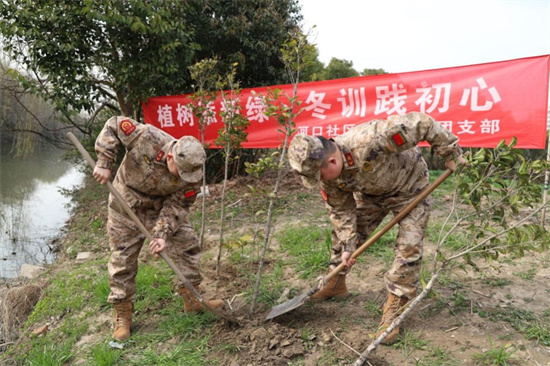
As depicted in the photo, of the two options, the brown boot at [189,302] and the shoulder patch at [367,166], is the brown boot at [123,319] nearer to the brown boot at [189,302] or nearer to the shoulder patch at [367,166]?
the brown boot at [189,302]

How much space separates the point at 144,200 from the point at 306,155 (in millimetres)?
1469

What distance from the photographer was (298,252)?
4.14m

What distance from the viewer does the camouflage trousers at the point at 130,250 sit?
117 inches

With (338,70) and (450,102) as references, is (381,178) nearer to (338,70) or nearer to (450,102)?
(450,102)

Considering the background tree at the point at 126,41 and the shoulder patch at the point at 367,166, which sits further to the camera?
the background tree at the point at 126,41

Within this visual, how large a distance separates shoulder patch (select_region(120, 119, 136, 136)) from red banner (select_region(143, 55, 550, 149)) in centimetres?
141

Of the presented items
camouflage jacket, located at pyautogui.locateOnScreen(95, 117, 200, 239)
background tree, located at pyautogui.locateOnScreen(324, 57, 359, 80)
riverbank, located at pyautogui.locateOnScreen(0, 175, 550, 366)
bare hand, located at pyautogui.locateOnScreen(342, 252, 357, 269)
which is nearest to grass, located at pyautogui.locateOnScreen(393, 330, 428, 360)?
riverbank, located at pyautogui.locateOnScreen(0, 175, 550, 366)

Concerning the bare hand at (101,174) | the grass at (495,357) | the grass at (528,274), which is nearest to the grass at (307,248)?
the grass at (495,357)

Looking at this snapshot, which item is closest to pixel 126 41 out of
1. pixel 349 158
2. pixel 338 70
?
pixel 349 158

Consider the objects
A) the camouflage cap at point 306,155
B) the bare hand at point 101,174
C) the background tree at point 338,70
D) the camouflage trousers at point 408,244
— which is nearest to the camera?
the camouflage cap at point 306,155

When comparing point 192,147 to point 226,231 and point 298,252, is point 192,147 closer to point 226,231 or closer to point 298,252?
point 298,252

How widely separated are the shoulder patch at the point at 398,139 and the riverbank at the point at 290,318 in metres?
1.02

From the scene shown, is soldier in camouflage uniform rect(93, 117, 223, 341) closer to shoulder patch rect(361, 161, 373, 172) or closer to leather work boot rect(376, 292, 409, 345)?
shoulder patch rect(361, 161, 373, 172)

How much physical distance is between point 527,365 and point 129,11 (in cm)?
623
